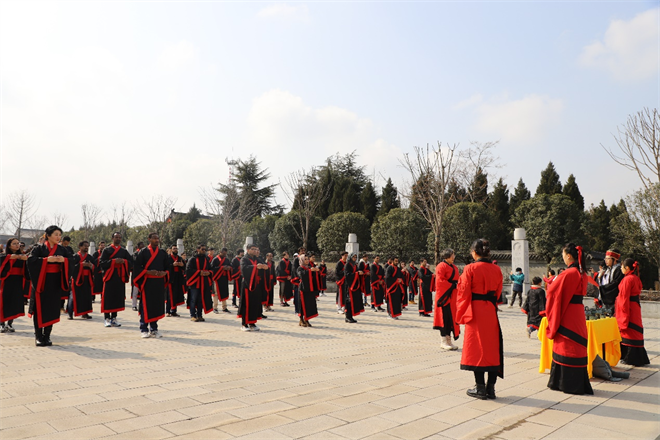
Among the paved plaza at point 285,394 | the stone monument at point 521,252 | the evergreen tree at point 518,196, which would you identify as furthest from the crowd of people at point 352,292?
the evergreen tree at point 518,196

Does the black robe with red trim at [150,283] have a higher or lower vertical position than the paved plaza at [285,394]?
higher

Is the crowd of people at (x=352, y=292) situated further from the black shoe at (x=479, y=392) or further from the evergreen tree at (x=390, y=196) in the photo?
the evergreen tree at (x=390, y=196)

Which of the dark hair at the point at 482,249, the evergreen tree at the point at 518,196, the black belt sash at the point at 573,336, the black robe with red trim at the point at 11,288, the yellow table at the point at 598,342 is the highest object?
the evergreen tree at the point at 518,196

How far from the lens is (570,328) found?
5344mm

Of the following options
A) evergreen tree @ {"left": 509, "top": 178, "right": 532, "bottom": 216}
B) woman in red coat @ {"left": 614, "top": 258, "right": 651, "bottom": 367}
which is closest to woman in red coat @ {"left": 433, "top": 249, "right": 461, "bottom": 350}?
woman in red coat @ {"left": 614, "top": 258, "right": 651, "bottom": 367}

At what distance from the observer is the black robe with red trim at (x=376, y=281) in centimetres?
1394

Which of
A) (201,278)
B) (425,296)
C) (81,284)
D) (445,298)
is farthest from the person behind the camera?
(425,296)

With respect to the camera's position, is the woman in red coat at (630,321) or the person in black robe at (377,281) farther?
the person in black robe at (377,281)

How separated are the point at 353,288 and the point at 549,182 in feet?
101

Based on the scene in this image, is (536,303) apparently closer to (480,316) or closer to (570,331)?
(570,331)

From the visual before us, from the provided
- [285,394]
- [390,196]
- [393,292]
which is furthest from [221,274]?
[390,196]

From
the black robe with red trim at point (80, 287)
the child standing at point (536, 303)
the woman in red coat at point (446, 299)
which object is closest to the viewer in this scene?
the woman in red coat at point (446, 299)

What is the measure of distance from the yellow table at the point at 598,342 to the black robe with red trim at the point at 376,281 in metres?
7.57

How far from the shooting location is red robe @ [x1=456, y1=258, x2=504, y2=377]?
509cm
